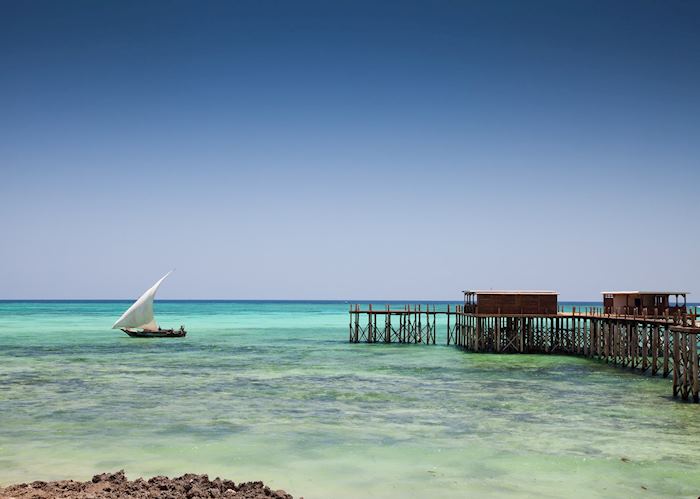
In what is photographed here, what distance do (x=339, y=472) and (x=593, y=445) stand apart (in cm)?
880

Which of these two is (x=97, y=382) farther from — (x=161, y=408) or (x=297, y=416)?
(x=297, y=416)

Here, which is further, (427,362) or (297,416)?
(427,362)

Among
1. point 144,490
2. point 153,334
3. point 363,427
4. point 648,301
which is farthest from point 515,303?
point 144,490

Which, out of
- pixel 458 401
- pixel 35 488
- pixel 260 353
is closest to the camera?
pixel 35 488

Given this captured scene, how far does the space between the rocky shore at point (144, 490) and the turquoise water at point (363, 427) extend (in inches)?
89.3

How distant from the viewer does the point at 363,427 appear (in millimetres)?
25422

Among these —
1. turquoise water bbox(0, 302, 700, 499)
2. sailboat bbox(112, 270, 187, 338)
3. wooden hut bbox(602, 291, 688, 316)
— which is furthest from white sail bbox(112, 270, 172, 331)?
wooden hut bbox(602, 291, 688, 316)

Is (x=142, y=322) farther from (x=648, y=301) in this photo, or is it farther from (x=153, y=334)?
(x=648, y=301)

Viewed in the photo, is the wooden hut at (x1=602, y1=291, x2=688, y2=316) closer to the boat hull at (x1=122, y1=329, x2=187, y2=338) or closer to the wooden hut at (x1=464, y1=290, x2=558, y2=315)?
the wooden hut at (x1=464, y1=290, x2=558, y2=315)

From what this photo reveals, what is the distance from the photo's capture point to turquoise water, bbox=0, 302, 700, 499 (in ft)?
61.3

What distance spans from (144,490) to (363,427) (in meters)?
11.7

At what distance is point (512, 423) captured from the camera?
26109mm

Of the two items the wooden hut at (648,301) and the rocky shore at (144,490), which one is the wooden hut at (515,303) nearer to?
the wooden hut at (648,301)

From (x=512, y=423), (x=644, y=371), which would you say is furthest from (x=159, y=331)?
(x=512, y=423)
